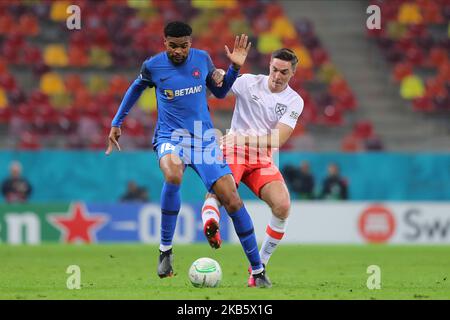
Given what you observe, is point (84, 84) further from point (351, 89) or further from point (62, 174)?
point (351, 89)

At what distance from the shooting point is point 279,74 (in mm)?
9758

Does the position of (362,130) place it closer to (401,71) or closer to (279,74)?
(401,71)

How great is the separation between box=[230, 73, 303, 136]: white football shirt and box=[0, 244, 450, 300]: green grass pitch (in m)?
1.66

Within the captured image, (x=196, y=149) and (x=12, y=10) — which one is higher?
(x=12, y=10)

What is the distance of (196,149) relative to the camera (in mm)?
9008

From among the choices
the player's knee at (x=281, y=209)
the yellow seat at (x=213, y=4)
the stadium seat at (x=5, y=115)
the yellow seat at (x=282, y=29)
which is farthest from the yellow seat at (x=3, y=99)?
the player's knee at (x=281, y=209)

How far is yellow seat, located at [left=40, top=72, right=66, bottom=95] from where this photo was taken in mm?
21375

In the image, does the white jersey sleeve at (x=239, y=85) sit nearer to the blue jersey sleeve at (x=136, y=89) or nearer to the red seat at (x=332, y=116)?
the blue jersey sleeve at (x=136, y=89)

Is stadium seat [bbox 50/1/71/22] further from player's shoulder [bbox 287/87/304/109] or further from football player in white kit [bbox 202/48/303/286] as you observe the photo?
player's shoulder [bbox 287/87/304/109]

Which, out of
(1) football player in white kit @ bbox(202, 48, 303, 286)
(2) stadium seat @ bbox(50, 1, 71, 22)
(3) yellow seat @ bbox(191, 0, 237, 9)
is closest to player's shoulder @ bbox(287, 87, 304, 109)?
(1) football player in white kit @ bbox(202, 48, 303, 286)

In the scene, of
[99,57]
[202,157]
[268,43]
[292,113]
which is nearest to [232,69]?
[202,157]

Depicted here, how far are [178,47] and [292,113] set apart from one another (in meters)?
1.64


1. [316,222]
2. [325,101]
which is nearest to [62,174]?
[316,222]

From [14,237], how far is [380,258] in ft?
24.5
